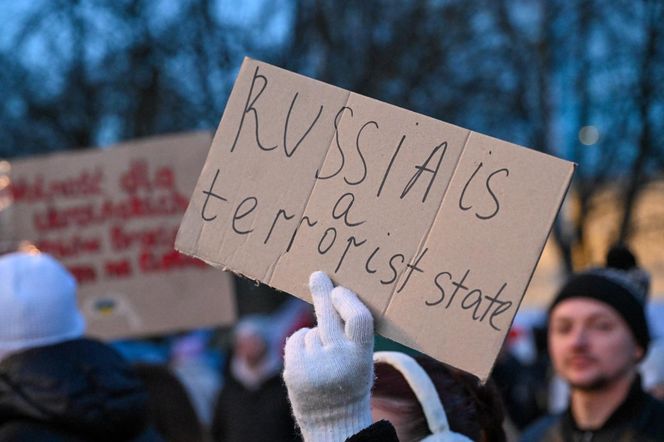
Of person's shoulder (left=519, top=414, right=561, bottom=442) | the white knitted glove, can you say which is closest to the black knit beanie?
person's shoulder (left=519, top=414, right=561, bottom=442)

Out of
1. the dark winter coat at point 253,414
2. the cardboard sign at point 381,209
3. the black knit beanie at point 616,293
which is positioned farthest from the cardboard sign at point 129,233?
the cardboard sign at point 381,209

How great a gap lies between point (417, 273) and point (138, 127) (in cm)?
857

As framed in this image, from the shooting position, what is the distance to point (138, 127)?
10.5 metres

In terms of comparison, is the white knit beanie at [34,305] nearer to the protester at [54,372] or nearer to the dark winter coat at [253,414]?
the protester at [54,372]

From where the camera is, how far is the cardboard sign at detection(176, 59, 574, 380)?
2143 mm

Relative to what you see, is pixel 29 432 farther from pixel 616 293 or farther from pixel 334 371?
pixel 616 293

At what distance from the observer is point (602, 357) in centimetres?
369

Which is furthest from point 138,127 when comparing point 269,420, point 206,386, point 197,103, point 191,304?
point 191,304

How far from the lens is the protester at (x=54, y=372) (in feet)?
9.15

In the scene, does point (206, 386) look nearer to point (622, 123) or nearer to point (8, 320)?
point (622, 123)

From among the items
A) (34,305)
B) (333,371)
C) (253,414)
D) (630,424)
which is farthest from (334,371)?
(253,414)

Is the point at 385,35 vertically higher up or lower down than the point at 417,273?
higher up

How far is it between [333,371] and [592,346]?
6.12 feet

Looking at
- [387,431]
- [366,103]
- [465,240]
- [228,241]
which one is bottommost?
[387,431]
